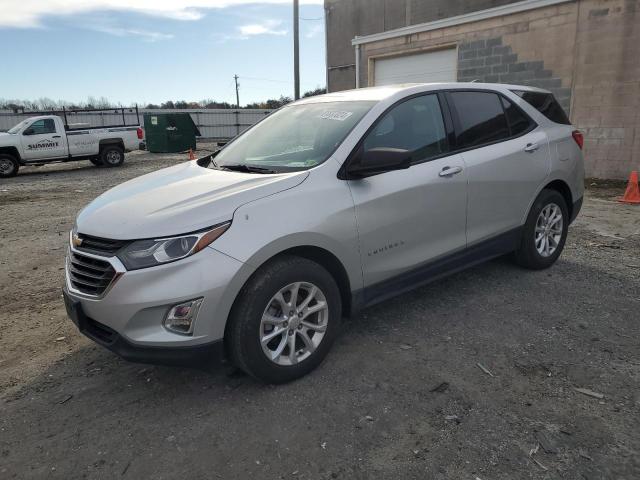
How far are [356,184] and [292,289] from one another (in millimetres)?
818

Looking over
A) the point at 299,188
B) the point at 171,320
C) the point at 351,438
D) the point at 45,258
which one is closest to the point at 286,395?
the point at 351,438

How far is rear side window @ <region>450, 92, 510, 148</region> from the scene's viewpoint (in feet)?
13.2

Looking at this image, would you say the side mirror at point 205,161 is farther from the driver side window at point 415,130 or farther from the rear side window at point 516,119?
the rear side window at point 516,119

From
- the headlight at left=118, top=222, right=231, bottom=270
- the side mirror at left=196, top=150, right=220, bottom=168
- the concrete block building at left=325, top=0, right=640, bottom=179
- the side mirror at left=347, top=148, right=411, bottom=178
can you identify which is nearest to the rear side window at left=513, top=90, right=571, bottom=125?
the side mirror at left=347, top=148, right=411, bottom=178

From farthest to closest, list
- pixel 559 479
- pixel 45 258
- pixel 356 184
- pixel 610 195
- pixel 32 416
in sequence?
pixel 610 195, pixel 45 258, pixel 356 184, pixel 32 416, pixel 559 479

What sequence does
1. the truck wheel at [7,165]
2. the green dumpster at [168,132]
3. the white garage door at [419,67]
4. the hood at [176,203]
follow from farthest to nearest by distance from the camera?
the green dumpster at [168,132], the truck wheel at [7,165], the white garage door at [419,67], the hood at [176,203]

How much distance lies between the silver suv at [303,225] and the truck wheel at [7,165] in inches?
553

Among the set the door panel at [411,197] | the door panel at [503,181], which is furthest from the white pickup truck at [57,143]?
the door panel at [503,181]

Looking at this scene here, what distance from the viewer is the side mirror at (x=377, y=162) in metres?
3.13

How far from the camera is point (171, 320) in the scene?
2623 millimetres

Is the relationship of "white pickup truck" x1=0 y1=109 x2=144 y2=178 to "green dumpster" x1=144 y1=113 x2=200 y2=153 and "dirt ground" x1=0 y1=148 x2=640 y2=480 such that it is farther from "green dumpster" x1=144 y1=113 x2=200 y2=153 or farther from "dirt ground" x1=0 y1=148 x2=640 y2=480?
"dirt ground" x1=0 y1=148 x2=640 y2=480

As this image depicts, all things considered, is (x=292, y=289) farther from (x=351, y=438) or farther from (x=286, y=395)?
(x=351, y=438)

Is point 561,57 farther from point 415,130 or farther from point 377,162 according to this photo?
point 377,162

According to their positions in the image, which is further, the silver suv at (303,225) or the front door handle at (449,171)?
the front door handle at (449,171)
